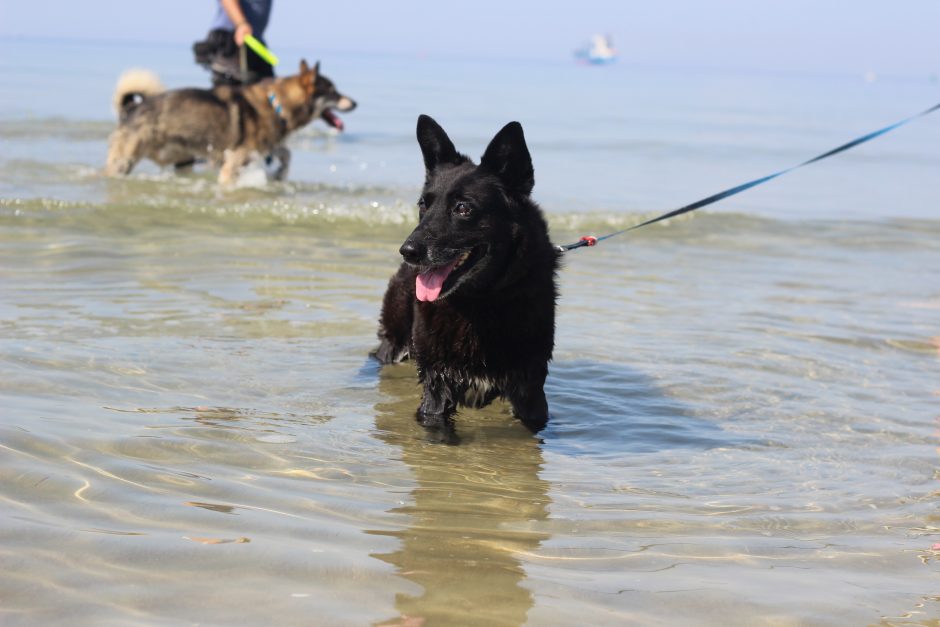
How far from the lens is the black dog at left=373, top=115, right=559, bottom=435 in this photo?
435 centimetres

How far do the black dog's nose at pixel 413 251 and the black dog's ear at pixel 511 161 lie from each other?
20.5 inches

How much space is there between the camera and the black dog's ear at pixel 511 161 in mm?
4391

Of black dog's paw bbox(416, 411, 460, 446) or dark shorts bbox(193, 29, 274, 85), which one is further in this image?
dark shorts bbox(193, 29, 274, 85)

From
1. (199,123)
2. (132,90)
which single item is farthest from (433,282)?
(132,90)

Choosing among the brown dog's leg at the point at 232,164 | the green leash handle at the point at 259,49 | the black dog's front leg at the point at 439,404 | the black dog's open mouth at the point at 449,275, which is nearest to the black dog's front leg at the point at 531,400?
the black dog's front leg at the point at 439,404

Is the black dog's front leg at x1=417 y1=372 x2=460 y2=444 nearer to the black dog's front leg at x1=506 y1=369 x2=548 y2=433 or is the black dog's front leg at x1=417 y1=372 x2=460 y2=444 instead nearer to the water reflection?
the water reflection

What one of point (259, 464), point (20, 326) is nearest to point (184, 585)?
point (259, 464)

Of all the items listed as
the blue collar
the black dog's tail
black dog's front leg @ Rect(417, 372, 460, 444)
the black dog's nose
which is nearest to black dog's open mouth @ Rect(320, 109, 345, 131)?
the blue collar

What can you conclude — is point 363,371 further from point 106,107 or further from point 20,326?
point 106,107

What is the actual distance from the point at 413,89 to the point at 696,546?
1613 inches

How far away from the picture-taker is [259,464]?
13.0 ft

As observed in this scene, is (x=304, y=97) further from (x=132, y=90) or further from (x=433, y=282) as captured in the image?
(x=433, y=282)

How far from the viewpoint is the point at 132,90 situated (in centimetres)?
1270

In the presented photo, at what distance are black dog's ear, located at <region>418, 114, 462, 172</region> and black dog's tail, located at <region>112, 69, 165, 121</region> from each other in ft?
29.3
